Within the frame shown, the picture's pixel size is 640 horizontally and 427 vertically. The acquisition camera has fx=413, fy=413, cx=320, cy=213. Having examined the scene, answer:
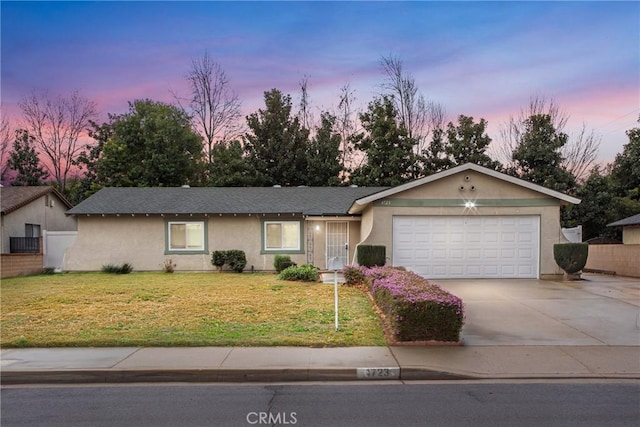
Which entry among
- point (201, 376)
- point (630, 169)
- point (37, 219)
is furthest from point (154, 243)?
point (630, 169)

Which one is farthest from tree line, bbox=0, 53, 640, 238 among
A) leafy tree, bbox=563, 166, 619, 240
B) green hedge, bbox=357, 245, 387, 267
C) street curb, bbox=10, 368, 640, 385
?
street curb, bbox=10, 368, 640, 385

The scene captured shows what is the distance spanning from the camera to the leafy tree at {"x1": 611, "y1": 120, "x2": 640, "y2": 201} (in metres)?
28.0

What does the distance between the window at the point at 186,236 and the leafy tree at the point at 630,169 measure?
91.9 feet

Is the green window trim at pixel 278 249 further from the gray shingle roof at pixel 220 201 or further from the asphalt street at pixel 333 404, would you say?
the asphalt street at pixel 333 404

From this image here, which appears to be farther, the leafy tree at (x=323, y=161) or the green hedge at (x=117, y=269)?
the leafy tree at (x=323, y=161)

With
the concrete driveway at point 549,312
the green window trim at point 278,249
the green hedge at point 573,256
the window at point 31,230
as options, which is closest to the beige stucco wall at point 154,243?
the green window trim at point 278,249

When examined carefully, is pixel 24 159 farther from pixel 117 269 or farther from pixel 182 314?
pixel 182 314

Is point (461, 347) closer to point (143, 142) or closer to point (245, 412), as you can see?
point (245, 412)

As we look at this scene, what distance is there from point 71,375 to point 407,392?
4.85 meters

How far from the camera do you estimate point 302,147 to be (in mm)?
33594

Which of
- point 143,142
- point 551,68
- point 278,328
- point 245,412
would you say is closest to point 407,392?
point 245,412

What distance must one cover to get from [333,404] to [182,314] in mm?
5915

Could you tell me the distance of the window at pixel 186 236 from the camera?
1945 cm

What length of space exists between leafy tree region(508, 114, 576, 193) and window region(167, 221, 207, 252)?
2368 centimetres
